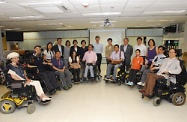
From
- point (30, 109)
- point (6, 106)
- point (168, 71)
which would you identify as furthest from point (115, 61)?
point (6, 106)

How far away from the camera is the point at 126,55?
195 inches

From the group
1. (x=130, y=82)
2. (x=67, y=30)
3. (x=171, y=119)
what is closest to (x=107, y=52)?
(x=130, y=82)

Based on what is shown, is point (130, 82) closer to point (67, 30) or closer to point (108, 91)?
point (108, 91)

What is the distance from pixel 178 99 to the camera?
125 inches

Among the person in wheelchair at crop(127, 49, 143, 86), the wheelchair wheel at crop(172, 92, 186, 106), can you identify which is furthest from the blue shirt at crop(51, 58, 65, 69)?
the wheelchair wheel at crop(172, 92, 186, 106)

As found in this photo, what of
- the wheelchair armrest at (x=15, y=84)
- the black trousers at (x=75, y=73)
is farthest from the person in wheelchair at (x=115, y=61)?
the wheelchair armrest at (x=15, y=84)

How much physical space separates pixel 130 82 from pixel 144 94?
36.3 inches

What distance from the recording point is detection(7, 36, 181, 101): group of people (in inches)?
126

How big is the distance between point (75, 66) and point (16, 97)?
6.89ft

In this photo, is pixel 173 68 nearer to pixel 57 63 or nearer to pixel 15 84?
pixel 57 63

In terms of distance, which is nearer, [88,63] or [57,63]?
[57,63]

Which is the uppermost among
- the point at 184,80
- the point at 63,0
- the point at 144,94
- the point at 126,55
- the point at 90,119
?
the point at 63,0

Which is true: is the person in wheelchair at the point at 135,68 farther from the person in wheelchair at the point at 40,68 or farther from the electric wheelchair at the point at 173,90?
the person in wheelchair at the point at 40,68

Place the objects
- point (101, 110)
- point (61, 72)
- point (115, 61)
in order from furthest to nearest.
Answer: point (115, 61)
point (61, 72)
point (101, 110)
